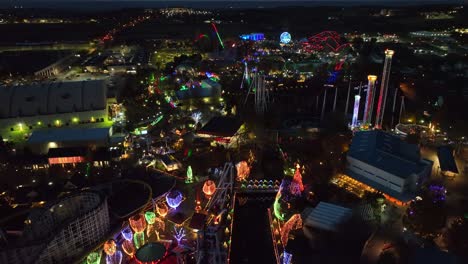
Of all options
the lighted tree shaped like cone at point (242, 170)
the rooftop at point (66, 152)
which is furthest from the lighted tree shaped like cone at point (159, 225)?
the rooftop at point (66, 152)

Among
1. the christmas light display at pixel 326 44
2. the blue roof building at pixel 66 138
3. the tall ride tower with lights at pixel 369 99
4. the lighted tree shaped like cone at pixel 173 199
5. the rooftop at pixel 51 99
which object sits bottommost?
the lighted tree shaped like cone at pixel 173 199

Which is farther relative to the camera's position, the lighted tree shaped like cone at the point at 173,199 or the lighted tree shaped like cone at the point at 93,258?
the lighted tree shaped like cone at the point at 173,199

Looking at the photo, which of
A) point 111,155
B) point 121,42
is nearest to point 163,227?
point 111,155

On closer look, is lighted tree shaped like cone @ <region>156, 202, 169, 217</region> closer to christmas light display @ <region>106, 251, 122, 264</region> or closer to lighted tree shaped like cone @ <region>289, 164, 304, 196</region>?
christmas light display @ <region>106, 251, 122, 264</region>

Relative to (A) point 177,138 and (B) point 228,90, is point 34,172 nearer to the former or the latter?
(A) point 177,138

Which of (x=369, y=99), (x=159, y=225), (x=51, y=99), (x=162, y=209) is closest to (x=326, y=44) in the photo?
(x=369, y=99)

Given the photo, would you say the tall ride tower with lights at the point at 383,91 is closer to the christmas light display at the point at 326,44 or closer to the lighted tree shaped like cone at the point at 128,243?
the lighted tree shaped like cone at the point at 128,243

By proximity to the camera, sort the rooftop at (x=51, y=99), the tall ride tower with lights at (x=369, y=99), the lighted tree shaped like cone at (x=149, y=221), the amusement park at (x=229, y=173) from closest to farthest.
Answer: the amusement park at (x=229, y=173) → the lighted tree shaped like cone at (x=149, y=221) → the tall ride tower with lights at (x=369, y=99) → the rooftop at (x=51, y=99)
